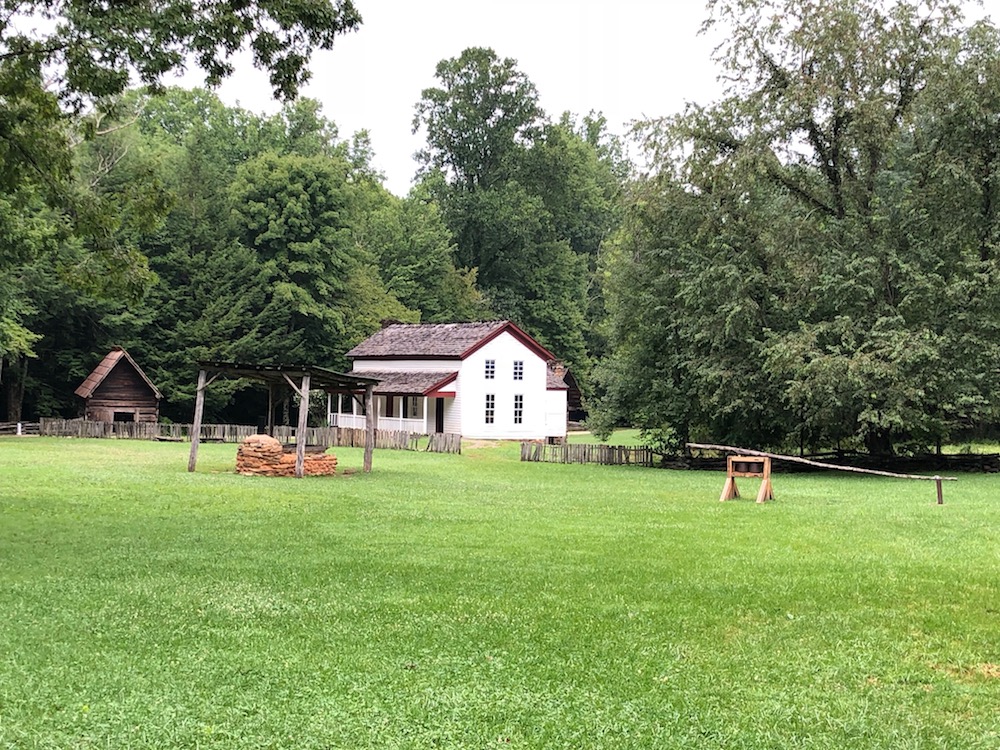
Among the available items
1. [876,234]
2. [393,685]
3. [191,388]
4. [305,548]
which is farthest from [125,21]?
[191,388]

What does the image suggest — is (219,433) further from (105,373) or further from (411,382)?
(411,382)

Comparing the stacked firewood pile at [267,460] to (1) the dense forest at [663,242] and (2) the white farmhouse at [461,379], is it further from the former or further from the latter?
(2) the white farmhouse at [461,379]

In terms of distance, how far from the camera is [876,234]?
1278 inches

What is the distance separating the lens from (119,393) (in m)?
45.6

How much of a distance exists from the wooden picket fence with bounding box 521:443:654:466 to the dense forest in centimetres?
135

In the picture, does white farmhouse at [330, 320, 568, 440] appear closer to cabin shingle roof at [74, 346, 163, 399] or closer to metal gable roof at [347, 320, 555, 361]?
metal gable roof at [347, 320, 555, 361]

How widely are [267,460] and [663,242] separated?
59.5 feet

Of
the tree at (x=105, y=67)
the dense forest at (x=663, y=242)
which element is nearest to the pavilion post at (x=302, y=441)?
the dense forest at (x=663, y=242)

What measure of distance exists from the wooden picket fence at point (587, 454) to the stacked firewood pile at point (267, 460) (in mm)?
12265

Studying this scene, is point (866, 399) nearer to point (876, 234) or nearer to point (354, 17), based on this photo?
point (876, 234)

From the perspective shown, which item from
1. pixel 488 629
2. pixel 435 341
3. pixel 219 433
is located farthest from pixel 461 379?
pixel 488 629

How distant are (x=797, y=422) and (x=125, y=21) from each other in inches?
1110

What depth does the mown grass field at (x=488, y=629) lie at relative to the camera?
590cm

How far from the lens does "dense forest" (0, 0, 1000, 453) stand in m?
14.3
